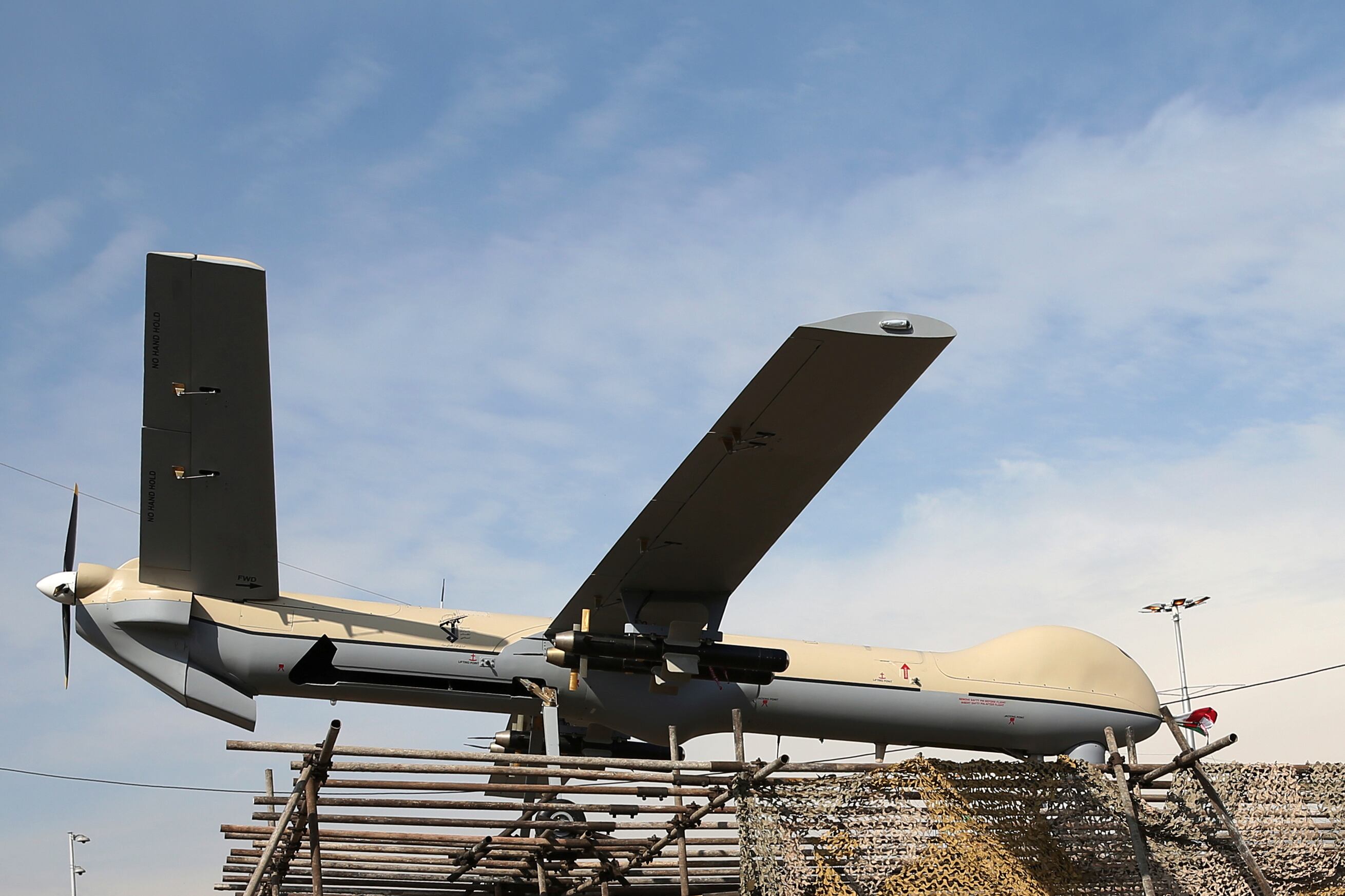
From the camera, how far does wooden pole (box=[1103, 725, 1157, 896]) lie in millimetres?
11031

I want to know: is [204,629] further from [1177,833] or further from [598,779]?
[1177,833]

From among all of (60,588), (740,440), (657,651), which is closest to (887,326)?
(740,440)

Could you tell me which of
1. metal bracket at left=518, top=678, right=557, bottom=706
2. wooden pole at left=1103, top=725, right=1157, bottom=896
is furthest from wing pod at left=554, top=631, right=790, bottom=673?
wooden pole at left=1103, top=725, right=1157, bottom=896

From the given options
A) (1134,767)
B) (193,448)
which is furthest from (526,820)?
(1134,767)

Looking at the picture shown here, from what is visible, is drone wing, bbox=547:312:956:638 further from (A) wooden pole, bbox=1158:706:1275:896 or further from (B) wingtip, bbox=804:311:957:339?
(A) wooden pole, bbox=1158:706:1275:896

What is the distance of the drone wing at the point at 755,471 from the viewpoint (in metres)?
11.2

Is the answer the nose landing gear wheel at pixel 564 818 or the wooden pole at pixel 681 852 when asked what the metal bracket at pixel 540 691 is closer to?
the nose landing gear wheel at pixel 564 818

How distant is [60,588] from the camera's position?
1348 centimetres

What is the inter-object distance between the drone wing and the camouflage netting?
10.5 ft

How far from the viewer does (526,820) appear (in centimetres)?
1268

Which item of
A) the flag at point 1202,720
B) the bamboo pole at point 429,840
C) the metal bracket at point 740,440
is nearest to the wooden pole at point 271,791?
the bamboo pole at point 429,840

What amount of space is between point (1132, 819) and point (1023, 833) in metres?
1.11

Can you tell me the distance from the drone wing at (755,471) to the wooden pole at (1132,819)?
3.59 metres

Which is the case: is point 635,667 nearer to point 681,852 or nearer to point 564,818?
point 564,818
